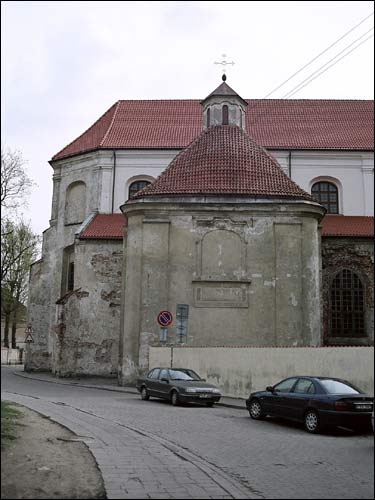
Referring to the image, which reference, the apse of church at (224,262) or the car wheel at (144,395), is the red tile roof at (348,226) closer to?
the apse of church at (224,262)

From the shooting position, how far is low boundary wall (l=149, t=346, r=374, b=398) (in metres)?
14.9

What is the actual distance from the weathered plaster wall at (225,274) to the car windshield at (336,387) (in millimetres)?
10876

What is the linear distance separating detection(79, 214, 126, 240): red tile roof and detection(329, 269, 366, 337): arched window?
11.1 m

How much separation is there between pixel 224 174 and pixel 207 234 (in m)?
2.82

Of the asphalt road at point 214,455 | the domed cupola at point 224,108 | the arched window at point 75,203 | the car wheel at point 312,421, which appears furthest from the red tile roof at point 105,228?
the car wheel at point 312,421

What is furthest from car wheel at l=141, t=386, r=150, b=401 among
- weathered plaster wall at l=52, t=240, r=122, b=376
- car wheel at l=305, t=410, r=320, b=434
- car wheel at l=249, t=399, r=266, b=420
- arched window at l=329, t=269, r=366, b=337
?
arched window at l=329, t=269, r=366, b=337

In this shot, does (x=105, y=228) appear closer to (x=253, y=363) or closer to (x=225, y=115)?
(x=225, y=115)

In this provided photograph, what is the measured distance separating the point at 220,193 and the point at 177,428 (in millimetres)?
13661

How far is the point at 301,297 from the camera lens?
23469 mm

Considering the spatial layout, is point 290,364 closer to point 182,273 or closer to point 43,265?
point 182,273

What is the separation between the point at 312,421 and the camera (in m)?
11.7

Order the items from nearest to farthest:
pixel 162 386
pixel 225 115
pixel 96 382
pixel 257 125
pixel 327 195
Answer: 1. pixel 162 386
2. pixel 96 382
3. pixel 225 115
4. pixel 327 195
5. pixel 257 125

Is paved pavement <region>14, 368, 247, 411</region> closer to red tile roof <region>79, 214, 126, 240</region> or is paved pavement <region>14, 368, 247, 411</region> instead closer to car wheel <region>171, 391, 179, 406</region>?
car wheel <region>171, 391, 179, 406</region>

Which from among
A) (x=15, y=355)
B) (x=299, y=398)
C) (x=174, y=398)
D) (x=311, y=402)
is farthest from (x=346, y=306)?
(x=15, y=355)
